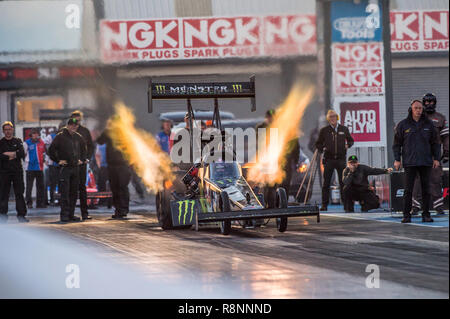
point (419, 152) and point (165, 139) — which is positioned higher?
point (165, 139)

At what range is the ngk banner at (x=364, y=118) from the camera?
19031 millimetres

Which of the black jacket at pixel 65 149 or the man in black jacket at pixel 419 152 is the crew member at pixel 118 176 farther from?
the man in black jacket at pixel 419 152

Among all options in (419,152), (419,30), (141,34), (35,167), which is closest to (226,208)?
(419,152)

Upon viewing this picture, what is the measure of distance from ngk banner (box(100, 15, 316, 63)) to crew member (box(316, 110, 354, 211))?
8260mm

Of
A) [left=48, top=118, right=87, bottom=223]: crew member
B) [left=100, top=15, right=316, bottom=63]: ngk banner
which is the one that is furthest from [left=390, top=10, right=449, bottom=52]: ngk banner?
[left=48, top=118, right=87, bottom=223]: crew member

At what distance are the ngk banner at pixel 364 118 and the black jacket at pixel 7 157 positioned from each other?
23.3 ft

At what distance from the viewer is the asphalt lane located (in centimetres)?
665

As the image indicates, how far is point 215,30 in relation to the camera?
27031 mm

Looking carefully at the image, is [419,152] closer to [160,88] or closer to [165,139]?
[160,88]

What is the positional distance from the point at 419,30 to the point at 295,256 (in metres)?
20.7

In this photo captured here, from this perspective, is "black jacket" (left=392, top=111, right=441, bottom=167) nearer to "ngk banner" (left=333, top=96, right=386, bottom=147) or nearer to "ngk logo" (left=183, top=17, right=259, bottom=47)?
"ngk banner" (left=333, top=96, right=386, bottom=147)

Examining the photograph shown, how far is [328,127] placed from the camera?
52.1ft
